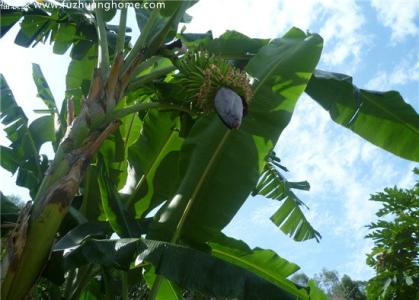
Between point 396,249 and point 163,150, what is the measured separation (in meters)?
2.23

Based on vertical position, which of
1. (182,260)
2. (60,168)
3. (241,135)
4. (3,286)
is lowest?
(3,286)

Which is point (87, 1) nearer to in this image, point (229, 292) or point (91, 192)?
point (91, 192)

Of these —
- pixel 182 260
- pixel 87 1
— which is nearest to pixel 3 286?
pixel 182 260

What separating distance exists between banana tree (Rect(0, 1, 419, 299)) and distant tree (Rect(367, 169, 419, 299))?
965mm

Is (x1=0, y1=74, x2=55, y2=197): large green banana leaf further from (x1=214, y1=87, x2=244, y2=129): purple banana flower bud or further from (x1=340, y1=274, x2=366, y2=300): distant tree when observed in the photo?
(x1=340, y1=274, x2=366, y2=300): distant tree

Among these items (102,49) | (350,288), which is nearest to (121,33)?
(102,49)

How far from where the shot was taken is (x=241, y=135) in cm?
248

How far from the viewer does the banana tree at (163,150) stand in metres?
1.84

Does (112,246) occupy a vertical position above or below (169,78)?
below

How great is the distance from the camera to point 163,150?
3.09m

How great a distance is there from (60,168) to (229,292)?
2.97 ft

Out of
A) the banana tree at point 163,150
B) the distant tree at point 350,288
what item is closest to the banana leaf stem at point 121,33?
the banana tree at point 163,150

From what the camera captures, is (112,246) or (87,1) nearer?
(112,246)

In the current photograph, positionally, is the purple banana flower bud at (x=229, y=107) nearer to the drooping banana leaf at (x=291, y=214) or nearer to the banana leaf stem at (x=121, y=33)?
the banana leaf stem at (x=121, y=33)
